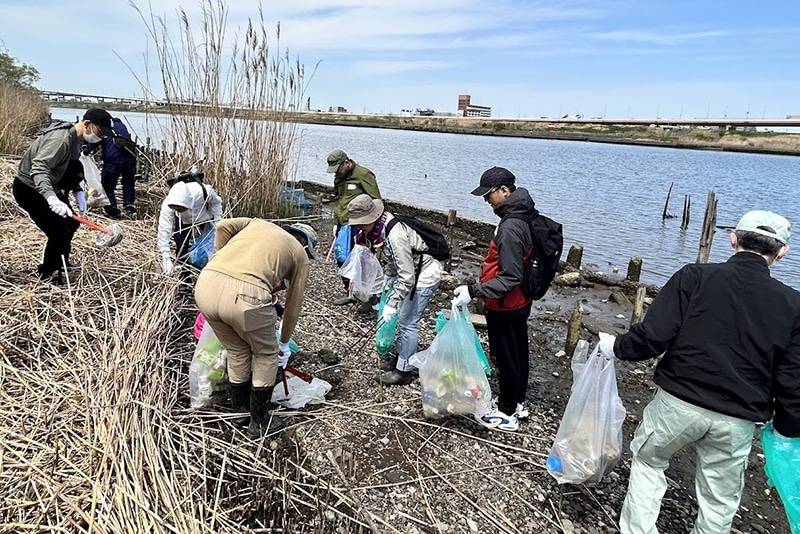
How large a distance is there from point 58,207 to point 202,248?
1178mm

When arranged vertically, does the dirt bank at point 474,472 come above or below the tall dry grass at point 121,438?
below

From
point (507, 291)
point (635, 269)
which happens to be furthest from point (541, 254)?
point (635, 269)

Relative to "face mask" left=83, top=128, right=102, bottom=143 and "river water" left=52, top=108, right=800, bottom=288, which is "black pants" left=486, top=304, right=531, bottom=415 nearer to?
"face mask" left=83, top=128, right=102, bottom=143

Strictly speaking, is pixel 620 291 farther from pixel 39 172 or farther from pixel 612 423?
pixel 39 172

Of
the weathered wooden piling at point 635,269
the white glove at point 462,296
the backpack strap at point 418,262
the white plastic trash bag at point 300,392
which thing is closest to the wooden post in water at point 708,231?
the weathered wooden piling at point 635,269

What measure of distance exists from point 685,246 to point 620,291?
6504 millimetres

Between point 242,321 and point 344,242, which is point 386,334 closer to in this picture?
point 242,321

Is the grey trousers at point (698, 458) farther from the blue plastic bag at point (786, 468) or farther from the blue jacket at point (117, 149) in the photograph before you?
the blue jacket at point (117, 149)

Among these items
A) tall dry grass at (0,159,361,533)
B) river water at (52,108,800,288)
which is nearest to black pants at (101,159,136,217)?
river water at (52,108,800,288)

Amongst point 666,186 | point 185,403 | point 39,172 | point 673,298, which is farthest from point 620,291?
point 666,186

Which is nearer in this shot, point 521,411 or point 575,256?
point 521,411

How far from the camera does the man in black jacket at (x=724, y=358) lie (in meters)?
2.11

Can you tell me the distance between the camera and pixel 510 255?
3.22 meters

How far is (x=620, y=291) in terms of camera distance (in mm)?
8289
